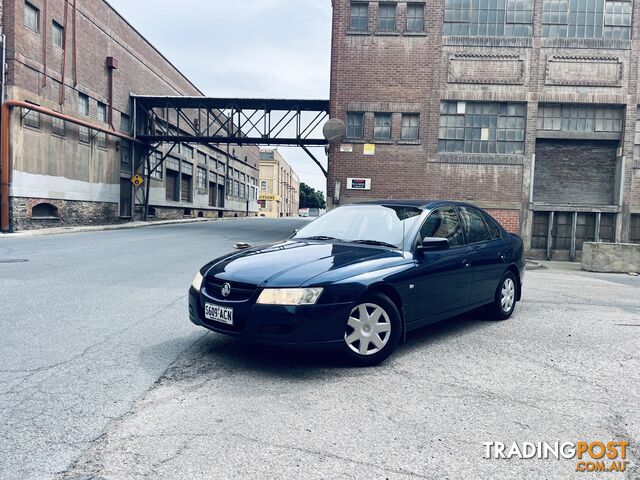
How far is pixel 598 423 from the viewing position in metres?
3.21

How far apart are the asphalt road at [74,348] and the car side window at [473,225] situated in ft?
10.4

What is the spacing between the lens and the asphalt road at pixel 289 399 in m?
2.61

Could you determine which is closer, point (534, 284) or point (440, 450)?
point (440, 450)

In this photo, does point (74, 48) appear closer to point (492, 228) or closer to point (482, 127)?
point (482, 127)

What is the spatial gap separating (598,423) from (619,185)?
681 inches

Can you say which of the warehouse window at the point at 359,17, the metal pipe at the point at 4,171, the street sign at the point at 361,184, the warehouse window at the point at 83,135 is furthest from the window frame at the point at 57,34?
the street sign at the point at 361,184

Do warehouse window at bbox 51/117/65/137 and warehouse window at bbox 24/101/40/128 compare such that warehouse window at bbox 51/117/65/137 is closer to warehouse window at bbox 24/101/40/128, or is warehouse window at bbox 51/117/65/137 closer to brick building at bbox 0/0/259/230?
brick building at bbox 0/0/259/230

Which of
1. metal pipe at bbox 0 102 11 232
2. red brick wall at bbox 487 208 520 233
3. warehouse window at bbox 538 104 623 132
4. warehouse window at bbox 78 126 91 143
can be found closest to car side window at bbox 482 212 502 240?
red brick wall at bbox 487 208 520 233

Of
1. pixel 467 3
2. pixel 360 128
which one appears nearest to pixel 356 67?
pixel 360 128

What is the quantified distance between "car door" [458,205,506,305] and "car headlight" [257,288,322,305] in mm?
2365

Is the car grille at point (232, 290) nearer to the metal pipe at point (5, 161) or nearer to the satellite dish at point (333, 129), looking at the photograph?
the satellite dish at point (333, 129)

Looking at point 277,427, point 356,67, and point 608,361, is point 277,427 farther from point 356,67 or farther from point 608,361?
point 356,67

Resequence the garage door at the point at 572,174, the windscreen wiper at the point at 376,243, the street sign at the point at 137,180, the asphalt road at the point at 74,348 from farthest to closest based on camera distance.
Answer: the street sign at the point at 137,180
the garage door at the point at 572,174
the windscreen wiper at the point at 376,243
the asphalt road at the point at 74,348

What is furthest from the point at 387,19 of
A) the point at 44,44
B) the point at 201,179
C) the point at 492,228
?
the point at 201,179
